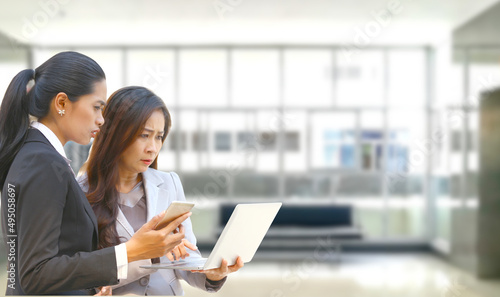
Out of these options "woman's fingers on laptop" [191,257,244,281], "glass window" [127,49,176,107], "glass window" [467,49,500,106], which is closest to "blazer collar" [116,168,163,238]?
"woman's fingers on laptop" [191,257,244,281]

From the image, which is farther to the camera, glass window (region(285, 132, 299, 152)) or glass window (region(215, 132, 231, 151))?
glass window (region(285, 132, 299, 152))

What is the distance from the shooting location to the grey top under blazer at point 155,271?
2.00m

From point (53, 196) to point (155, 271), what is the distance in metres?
0.66

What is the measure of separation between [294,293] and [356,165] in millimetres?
1473

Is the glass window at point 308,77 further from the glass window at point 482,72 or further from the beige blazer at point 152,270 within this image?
the beige blazer at point 152,270

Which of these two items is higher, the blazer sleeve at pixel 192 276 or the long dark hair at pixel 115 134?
the long dark hair at pixel 115 134

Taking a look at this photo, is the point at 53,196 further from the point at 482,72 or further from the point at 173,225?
the point at 482,72

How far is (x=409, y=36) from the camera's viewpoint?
238 inches

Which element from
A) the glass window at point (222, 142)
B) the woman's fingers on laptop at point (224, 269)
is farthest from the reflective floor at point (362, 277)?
the woman's fingers on laptop at point (224, 269)

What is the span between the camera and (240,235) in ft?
5.88

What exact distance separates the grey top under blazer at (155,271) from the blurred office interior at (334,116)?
3.29 meters

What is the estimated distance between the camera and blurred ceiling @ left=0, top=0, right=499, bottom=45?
5543 mm

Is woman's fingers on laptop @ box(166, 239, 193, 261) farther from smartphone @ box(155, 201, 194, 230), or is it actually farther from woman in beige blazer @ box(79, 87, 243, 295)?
smartphone @ box(155, 201, 194, 230)

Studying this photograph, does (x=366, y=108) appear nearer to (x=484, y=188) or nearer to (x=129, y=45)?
(x=484, y=188)
